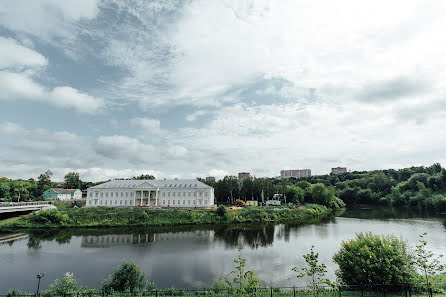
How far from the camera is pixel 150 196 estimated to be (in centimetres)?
6400

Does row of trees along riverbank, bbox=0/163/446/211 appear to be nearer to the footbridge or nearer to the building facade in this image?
the building facade

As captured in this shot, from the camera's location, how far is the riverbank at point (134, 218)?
42.2 metres

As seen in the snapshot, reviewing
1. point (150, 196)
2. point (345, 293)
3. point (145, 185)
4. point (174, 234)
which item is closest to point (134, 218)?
point (174, 234)

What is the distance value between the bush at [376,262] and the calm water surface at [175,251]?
13.7 feet

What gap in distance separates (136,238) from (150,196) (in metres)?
30.9

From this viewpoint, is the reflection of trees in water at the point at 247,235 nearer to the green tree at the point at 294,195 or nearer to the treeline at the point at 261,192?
the treeline at the point at 261,192

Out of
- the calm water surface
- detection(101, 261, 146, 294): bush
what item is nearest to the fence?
detection(101, 261, 146, 294): bush

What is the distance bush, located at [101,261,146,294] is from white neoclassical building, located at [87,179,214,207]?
45.6 m

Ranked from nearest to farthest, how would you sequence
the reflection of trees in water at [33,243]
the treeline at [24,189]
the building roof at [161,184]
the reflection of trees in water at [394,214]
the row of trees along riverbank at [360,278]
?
the row of trees along riverbank at [360,278] → the reflection of trees in water at [33,243] → the reflection of trees in water at [394,214] → the building roof at [161,184] → the treeline at [24,189]

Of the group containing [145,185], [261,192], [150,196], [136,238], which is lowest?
[136,238]

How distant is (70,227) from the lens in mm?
41875

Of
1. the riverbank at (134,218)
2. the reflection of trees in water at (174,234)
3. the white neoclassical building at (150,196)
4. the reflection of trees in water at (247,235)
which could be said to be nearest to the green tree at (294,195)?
the riverbank at (134,218)

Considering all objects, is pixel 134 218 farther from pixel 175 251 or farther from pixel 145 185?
pixel 175 251

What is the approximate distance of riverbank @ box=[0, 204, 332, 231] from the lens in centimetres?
4222
